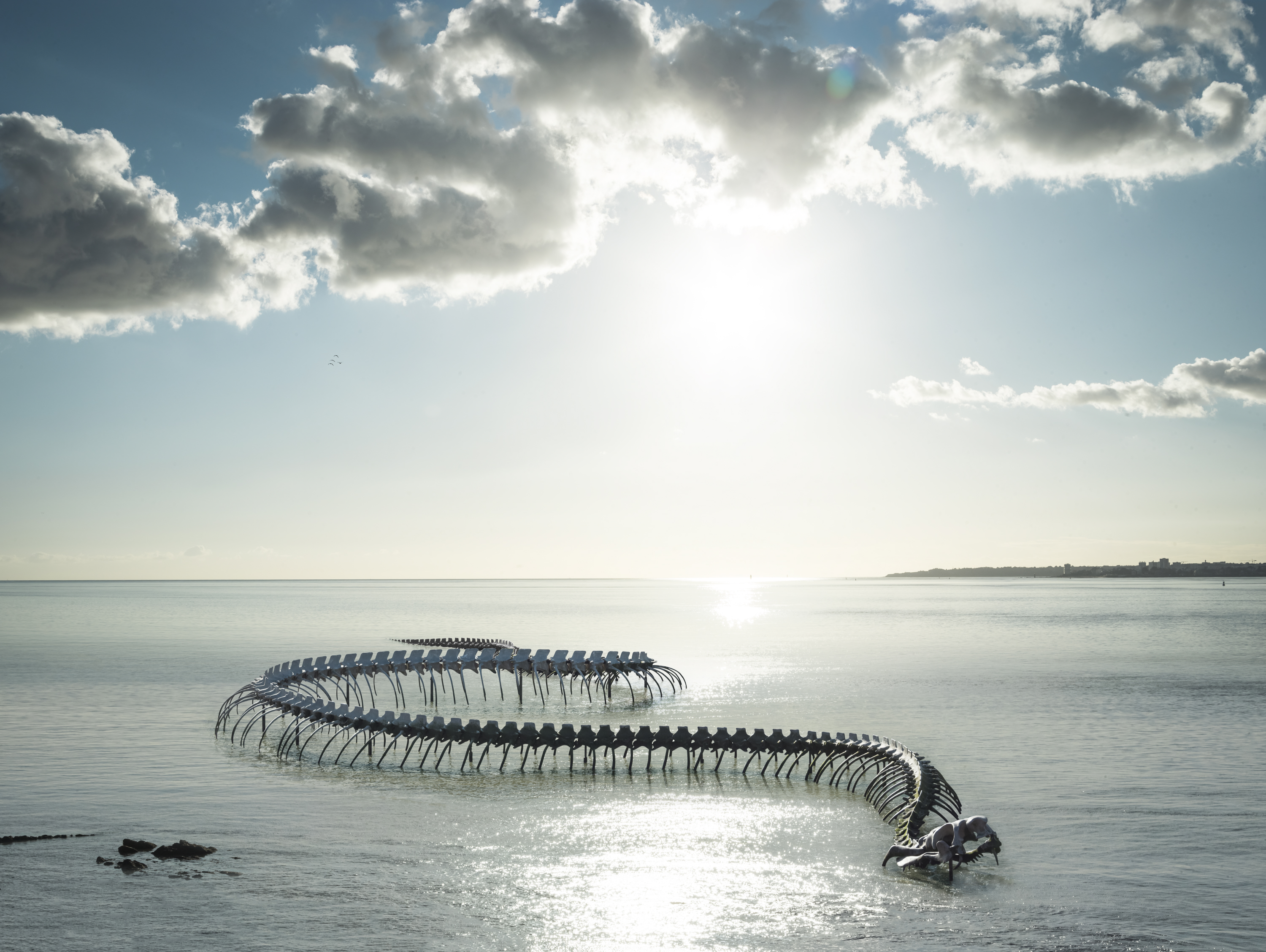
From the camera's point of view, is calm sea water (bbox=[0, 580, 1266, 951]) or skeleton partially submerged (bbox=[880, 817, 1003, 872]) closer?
calm sea water (bbox=[0, 580, 1266, 951])

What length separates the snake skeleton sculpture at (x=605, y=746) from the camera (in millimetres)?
19156

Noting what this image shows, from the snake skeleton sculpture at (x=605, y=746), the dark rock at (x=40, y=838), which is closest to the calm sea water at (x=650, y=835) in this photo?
the dark rock at (x=40, y=838)

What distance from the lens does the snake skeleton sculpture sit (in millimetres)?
19156

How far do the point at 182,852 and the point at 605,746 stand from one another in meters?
12.7

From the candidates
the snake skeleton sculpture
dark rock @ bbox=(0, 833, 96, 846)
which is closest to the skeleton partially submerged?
the snake skeleton sculpture

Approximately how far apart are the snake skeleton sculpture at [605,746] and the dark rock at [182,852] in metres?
9.66

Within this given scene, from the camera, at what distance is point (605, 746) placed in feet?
92.1

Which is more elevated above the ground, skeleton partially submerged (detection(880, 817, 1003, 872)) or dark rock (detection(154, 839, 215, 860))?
skeleton partially submerged (detection(880, 817, 1003, 872))

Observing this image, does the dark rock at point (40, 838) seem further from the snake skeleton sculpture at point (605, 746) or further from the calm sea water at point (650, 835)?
the snake skeleton sculpture at point (605, 746)

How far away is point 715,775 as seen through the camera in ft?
90.4

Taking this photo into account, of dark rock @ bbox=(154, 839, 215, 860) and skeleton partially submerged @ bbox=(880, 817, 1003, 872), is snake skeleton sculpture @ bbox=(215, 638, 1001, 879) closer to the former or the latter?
skeleton partially submerged @ bbox=(880, 817, 1003, 872)

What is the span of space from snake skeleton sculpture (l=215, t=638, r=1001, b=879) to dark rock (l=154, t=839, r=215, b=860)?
31.7ft

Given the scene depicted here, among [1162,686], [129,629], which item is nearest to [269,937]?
[1162,686]

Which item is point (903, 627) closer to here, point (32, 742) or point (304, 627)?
point (304, 627)
